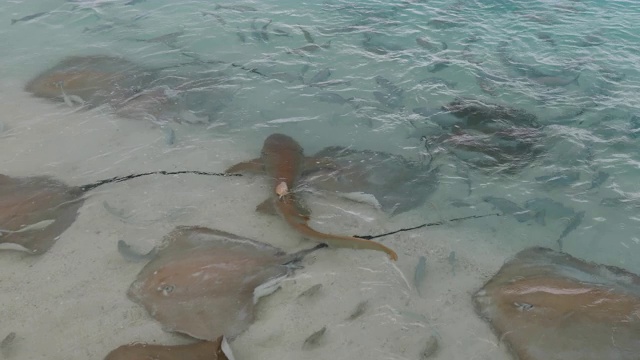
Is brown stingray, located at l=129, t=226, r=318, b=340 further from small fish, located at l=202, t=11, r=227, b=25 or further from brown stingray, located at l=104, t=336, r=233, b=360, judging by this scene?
small fish, located at l=202, t=11, r=227, b=25

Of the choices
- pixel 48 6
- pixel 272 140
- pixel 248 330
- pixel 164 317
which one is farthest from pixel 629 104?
pixel 48 6

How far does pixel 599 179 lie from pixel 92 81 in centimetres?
796

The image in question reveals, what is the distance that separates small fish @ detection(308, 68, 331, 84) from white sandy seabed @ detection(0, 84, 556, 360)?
7.43 feet

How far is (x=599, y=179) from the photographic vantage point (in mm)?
6262

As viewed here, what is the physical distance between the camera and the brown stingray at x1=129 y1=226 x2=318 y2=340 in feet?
12.9

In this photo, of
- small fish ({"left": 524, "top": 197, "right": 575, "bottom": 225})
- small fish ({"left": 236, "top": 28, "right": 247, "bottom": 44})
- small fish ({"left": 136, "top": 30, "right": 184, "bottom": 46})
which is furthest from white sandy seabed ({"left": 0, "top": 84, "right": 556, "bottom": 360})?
small fish ({"left": 236, "top": 28, "right": 247, "bottom": 44})

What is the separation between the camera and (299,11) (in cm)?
1085

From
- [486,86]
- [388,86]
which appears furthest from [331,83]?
[486,86]

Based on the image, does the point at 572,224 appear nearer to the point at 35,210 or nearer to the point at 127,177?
the point at 127,177

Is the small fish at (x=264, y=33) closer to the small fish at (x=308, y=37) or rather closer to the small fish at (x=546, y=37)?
the small fish at (x=308, y=37)

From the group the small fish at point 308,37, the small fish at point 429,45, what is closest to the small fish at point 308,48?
the small fish at point 308,37

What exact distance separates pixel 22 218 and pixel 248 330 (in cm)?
283

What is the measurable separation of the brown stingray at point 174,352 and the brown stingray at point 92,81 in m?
4.88

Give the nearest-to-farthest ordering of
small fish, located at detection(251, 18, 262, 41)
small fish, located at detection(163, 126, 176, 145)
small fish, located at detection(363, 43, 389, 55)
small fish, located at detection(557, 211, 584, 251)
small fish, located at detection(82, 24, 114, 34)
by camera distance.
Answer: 1. small fish, located at detection(557, 211, 584, 251)
2. small fish, located at detection(163, 126, 176, 145)
3. small fish, located at detection(363, 43, 389, 55)
4. small fish, located at detection(251, 18, 262, 41)
5. small fish, located at detection(82, 24, 114, 34)
